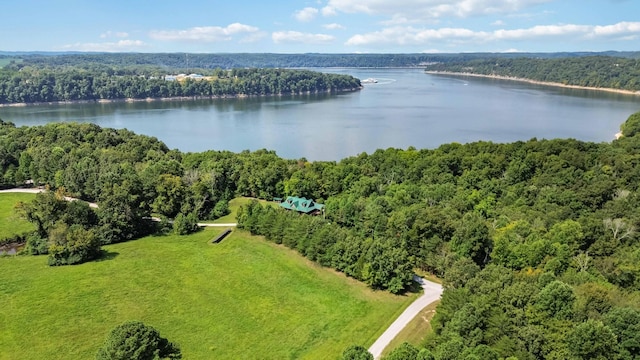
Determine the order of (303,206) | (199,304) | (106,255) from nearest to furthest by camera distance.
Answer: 1. (199,304)
2. (106,255)
3. (303,206)

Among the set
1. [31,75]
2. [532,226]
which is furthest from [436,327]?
[31,75]

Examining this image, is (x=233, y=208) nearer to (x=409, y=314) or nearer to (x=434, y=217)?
(x=434, y=217)

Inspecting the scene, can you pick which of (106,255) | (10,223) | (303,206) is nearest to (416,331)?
(303,206)

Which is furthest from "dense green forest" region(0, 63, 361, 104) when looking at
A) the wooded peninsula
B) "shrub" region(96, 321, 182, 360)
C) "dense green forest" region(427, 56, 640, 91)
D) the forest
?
"shrub" region(96, 321, 182, 360)

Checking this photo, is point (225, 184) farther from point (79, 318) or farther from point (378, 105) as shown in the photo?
point (378, 105)

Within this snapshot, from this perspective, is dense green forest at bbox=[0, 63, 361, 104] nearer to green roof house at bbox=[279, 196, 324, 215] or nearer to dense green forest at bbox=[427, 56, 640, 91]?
dense green forest at bbox=[427, 56, 640, 91]

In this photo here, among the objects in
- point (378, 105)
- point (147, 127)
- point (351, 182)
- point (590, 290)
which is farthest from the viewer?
point (378, 105)

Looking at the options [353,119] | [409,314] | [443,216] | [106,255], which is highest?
[353,119]

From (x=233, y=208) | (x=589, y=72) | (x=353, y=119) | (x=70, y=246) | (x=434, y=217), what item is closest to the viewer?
(x=434, y=217)

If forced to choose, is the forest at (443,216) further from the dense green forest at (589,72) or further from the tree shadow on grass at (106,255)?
the dense green forest at (589,72)
